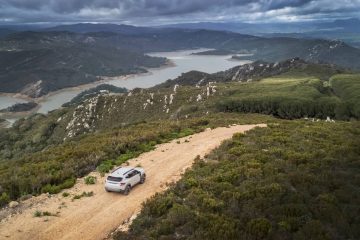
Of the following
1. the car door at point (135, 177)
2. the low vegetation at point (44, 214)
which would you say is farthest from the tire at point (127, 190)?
the low vegetation at point (44, 214)

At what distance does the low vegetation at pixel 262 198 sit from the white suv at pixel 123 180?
3608mm

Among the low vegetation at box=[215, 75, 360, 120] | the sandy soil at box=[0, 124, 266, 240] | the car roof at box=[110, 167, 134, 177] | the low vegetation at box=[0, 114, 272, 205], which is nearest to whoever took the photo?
the sandy soil at box=[0, 124, 266, 240]

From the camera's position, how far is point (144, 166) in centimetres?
3784

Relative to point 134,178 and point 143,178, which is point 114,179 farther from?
point 143,178

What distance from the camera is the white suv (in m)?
30.6

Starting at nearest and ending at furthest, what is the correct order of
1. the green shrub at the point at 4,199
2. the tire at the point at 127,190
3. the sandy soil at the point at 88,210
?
the sandy soil at the point at 88,210
the green shrub at the point at 4,199
the tire at the point at 127,190

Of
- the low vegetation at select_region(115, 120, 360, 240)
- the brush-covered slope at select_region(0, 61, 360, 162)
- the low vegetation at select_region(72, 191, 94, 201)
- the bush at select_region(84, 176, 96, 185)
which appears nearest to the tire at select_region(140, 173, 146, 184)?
the low vegetation at select_region(115, 120, 360, 240)

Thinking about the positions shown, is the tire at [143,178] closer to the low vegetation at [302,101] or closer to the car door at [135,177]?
the car door at [135,177]

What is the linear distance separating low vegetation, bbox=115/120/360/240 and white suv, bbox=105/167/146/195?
361 cm

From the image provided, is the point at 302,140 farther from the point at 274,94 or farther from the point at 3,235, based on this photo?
the point at 274,94

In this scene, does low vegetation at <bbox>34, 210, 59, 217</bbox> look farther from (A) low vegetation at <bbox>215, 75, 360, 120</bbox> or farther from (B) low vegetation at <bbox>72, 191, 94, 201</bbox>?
(A) low vegetation at <bbox>215, 75, 360, 120</bbox>

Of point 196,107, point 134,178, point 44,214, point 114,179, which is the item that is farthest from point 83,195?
point 196,107

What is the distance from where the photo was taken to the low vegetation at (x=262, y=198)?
21.6 metres

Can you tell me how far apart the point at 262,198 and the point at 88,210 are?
11067 millimetres
